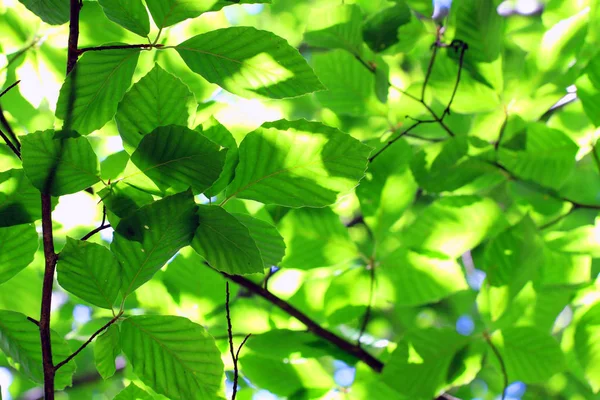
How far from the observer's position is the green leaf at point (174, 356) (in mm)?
589

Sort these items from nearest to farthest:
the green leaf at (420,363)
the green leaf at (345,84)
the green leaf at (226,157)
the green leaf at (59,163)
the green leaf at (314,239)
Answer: the green leaf at (59,163) < the green leaf at (226,157) < the green leaf at (420,363) < the green leaf at (314,239) < the green leaf at (345,84)

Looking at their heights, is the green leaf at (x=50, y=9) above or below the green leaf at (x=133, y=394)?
above

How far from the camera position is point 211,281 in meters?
1.01

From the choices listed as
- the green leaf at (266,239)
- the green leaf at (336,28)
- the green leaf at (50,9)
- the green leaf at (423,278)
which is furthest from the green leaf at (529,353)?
the green leaf at (50,9)

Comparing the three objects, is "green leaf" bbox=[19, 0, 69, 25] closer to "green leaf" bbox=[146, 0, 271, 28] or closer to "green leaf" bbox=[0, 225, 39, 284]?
"green leaf" bbox=[146, 0, 271, 28]

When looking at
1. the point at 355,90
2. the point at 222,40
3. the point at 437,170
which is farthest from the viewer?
the point at 355,90

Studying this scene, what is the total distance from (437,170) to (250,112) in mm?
354

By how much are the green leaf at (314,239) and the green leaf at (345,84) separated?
0.24 meters

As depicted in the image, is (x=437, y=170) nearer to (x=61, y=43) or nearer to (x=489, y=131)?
(x=489, y=131)

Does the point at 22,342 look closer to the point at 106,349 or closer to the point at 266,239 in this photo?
the point at 106,349

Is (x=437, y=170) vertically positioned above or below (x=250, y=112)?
below

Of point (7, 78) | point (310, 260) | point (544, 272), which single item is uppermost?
point (7, 78)

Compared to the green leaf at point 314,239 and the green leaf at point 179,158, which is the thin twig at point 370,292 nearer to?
the green leaf at point 314,239

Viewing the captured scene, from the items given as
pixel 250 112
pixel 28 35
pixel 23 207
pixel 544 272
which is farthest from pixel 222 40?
pixel 544 272
